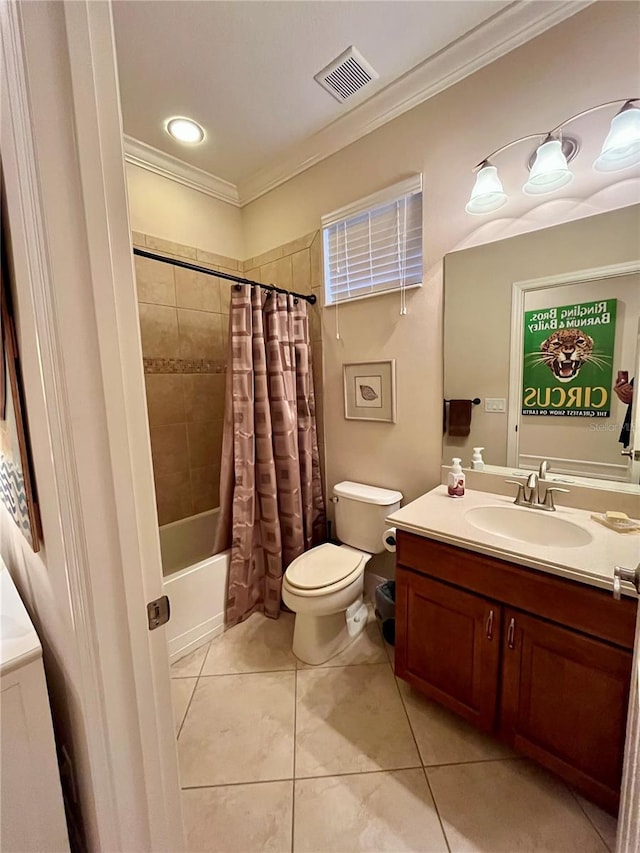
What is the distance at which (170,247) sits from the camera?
2203 mm

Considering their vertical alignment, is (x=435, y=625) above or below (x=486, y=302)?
below

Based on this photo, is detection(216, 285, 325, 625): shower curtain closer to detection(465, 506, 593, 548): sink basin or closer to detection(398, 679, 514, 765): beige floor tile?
detection(398, 679, 514, 765): beige floor tile

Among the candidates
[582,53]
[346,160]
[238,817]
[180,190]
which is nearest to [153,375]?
[180,190]

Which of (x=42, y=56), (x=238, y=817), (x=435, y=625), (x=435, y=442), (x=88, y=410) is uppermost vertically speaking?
(x=42, y=56)

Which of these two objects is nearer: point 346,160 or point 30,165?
point 30,165

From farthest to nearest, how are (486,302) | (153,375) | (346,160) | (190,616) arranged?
(153,375) → (346,160) → (190,616) → (486,302)

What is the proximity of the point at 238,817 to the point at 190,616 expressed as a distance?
2.78ft

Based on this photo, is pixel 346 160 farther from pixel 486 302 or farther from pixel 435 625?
pixel 435 625

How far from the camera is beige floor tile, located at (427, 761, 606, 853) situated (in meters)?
1.04

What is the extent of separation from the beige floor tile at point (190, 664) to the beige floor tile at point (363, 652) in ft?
1.63

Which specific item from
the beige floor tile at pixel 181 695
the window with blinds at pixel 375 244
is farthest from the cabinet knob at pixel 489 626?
the window with blinds at pixel 375 244

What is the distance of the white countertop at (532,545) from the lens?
3.32 ft

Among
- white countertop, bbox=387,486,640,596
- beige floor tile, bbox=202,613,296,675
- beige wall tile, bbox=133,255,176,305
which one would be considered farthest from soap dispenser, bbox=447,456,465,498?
beige wall tile, bbox=133,255,176,305

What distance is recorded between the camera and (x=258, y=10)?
1289mm
